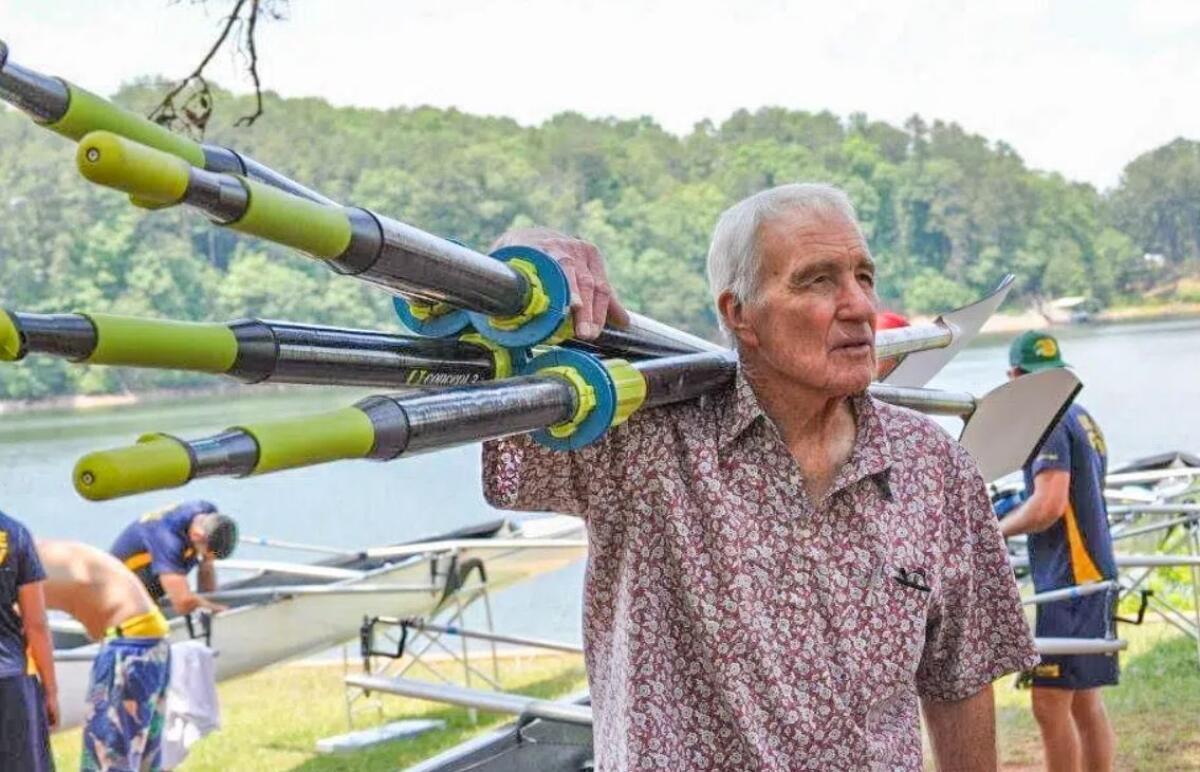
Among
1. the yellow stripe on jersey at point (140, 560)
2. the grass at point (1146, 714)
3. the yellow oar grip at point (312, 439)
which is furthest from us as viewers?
the yellow stripe on jersey at point (140, 560)

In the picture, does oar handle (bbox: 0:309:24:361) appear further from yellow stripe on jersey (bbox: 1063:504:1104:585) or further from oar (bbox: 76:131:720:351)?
yellow stripe on jersey (bbox: 1063:504:1104:585)

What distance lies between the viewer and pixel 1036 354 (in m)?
5.70

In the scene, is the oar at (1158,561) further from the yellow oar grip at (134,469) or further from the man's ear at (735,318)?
the yellow oar grip at (134,469)

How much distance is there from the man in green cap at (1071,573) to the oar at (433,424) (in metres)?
3.52

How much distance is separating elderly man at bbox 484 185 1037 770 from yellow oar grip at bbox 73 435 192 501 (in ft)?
2.53

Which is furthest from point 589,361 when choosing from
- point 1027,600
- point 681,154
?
point 681,154

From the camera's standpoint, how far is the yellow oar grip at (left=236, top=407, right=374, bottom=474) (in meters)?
1.22

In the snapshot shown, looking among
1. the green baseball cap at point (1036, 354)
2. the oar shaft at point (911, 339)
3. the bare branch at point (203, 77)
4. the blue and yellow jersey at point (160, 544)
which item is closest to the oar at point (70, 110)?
the oar shaft at point (911, 339)

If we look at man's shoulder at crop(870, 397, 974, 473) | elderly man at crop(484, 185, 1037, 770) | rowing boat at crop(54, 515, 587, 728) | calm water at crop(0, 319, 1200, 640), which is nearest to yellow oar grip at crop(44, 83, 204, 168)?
elderly man at crop(484, 185, 1037, 770)

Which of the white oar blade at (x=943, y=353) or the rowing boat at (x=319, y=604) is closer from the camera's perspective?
the white oar blade at (x=943, y=353)

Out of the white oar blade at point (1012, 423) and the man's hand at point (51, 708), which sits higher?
the white oar blade at point (1012, 423)

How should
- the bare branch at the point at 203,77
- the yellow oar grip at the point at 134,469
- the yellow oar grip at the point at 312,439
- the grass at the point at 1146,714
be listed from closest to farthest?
the yellow oar grip at the point at 134,469, the yellow oar grip at the point at 312,439, the bare branch at the point at 203,77, the grass at the point at 1146,714

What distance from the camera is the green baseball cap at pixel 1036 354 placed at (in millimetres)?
5680

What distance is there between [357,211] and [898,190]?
32.0m
